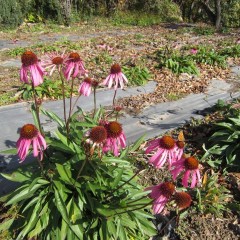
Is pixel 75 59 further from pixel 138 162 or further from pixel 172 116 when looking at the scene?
pixel 172 116

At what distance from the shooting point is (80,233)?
2170 millimetres

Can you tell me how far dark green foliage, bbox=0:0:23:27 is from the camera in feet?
37.1

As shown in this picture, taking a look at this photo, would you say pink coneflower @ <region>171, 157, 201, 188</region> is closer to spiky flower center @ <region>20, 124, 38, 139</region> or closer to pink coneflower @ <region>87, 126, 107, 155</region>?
pink coneflower @ <region>87, 126, 107, 155</region>

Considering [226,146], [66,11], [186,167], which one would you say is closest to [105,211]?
[186,167]

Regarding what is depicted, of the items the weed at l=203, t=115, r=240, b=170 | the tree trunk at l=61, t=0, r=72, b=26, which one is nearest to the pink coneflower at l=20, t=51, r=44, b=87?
the weed at l=203, t=115, r=240, b=170

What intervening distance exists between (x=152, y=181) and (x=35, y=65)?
174 centimetres

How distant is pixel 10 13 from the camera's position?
1157 centimetres

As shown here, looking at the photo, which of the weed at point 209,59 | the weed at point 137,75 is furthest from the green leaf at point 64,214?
the weed at point 209,59

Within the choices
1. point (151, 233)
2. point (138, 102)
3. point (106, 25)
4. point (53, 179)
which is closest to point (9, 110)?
point (138, 102)

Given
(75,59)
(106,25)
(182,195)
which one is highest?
(75,59)

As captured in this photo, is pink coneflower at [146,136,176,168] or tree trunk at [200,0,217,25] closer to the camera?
pink coneflower at [146,136,176,168]

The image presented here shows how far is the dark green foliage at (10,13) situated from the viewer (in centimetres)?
1130

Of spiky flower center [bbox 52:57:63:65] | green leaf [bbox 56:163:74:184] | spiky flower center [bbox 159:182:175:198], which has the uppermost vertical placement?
spiky flower center [bbox 52:57:63:65]

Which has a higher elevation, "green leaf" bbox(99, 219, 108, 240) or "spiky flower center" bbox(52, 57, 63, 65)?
"spiky flower center" bbox(52, 57, 63, 65)
